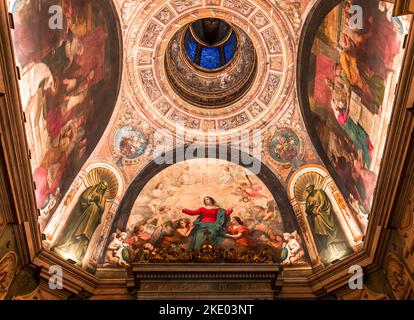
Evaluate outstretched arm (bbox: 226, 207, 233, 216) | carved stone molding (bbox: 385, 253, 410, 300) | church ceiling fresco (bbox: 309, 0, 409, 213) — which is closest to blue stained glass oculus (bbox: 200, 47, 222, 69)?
church ceiling fresco (bbox: 309, 0, 409, 213)

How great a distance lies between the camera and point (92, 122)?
1200cm

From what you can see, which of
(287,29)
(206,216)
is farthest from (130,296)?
(287,29)

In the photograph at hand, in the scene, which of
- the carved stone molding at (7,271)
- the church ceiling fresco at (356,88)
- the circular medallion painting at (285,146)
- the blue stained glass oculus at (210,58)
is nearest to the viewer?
the church ceiling fresco at (356,88)

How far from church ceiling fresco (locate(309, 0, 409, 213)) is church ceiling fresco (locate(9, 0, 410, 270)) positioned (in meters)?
0.09

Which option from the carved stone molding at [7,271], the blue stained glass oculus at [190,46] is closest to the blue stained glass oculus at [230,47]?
the blue stained glass oculus at [190,46]

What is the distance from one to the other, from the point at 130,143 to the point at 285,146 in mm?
4741

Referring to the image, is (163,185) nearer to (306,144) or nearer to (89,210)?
(89,210)

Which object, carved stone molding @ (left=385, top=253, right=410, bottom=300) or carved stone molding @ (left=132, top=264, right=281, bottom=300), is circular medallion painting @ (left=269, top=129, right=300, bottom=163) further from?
carved stone molding @ (left=385, top=253, right=410, bottom=300)

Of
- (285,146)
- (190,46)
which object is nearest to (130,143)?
(285,146)

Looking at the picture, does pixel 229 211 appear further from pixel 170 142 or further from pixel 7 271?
pixel 7 271

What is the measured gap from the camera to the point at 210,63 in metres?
16.5

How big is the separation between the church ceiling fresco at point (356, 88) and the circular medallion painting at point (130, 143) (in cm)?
522

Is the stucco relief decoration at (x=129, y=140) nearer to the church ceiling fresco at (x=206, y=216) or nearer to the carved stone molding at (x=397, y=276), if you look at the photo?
the church ceiling fresco at (x=206, y=216)

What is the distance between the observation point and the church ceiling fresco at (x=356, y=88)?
8695mm
